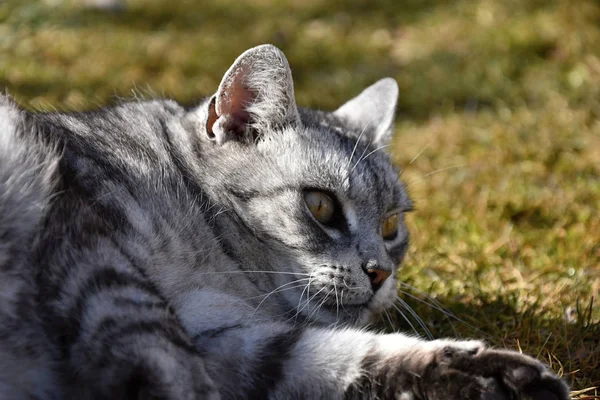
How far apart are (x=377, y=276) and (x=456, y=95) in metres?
3.40

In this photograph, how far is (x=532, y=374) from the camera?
1.78m

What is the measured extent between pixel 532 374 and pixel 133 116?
1.56 metres

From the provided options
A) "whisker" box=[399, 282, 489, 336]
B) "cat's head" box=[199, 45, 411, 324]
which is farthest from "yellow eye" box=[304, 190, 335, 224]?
"whisker" box=[399, 282, 489, 336]

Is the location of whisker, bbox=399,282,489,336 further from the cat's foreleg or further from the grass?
the cat's foreleg

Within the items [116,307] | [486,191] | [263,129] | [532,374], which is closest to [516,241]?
[486,191]

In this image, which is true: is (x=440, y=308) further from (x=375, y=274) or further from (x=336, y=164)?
(x=336, y=164)

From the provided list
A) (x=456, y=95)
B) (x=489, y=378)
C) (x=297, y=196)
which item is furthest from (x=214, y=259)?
(x=456, y=95)

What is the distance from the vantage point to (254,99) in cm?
252

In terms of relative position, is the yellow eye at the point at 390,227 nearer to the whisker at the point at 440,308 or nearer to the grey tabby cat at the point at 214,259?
the grey tabby cat at the point at 214,259

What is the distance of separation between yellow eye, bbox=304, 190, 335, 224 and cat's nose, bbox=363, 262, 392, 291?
0.21 metres

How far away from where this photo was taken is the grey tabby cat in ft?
5.82

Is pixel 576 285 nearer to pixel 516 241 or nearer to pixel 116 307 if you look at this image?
pixel 516 241

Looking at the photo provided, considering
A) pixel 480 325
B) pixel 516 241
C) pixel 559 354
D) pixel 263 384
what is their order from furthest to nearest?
pixel 516 241 → pixel 480 325 → pixel 559 354 → pixel 263 384

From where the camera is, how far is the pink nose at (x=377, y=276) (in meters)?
2.31
